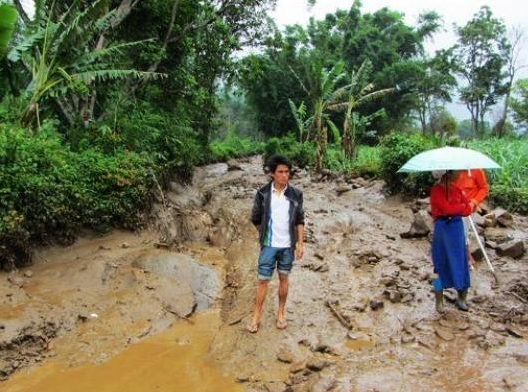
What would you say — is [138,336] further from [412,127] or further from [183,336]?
[412,127]

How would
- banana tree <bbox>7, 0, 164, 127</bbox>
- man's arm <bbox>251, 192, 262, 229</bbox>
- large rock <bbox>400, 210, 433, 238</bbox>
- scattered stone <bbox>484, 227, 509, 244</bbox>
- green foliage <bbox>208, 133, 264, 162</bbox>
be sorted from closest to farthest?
man's arm <bbox>251, 192, 262, 229</bbox> → scattered stone <bbox>484, 227, 509, 244</bbox> → banana tree <bbox>7, 0, 164, 127</bbox> → large rock <bbox>400, 210, 433, 238</bbox> → green foliage <bbox>208, 133, 264, 162</bbox>

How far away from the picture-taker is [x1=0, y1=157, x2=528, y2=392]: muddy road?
13.7 ft

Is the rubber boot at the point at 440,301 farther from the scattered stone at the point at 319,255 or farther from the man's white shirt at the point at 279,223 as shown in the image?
the scattered stone at the point at 319,255

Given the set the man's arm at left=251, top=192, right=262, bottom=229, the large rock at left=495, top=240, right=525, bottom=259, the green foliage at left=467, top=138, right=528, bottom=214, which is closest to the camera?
the man's arm at left=251, top=192, right=262, bottom=229

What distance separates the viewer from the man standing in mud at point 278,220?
4.70 meters

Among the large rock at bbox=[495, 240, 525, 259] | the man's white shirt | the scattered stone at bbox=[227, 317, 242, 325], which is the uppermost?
the man's white shirt

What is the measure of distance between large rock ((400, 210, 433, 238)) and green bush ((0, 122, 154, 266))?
490 centimetres

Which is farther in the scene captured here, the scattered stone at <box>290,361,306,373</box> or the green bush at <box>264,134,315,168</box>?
the green bush at <box>264,134,315,168</box>

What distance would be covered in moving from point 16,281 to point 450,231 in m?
5.18

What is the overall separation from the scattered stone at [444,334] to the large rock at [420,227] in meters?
3.66

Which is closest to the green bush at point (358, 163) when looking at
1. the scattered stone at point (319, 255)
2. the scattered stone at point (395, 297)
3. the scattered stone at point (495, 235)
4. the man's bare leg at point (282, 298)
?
the scattered stone at point (495, 235)

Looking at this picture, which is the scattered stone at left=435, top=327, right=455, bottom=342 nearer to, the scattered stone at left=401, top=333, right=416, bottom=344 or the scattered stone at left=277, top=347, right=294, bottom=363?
the scattered stone at left=401, top=333, right=416, bottom=344

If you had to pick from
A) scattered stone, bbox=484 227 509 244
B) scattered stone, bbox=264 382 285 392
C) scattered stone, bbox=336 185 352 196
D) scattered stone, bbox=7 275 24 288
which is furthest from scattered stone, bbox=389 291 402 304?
scattered stone, bbox=336 185 352 196

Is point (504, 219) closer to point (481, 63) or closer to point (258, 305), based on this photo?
point (258, 305)
